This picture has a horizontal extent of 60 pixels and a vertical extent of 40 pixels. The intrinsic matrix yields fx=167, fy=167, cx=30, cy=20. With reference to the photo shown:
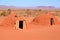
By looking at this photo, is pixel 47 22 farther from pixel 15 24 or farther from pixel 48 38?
pixel 48 38

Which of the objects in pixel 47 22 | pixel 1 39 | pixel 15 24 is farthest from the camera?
pixel 47 22

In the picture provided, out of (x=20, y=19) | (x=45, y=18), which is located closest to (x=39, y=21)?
(x=45, y=18)

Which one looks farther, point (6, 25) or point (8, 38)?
point (6, 25)

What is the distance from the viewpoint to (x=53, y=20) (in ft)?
97.9

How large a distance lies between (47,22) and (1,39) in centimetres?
1538

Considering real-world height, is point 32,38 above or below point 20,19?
below

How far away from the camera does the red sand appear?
15867mm

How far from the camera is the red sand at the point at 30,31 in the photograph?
52.1 ft

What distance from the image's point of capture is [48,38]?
15484 millimetres

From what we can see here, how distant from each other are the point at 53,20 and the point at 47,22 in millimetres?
1391

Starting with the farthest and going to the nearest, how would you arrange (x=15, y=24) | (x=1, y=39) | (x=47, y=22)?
(x=47, y=22), (x=15, y=24), (x=1, y=39)

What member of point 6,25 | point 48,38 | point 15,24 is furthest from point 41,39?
point 6,25

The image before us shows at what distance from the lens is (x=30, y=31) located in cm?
1959

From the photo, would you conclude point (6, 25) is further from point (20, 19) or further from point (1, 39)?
point (1, 39)
